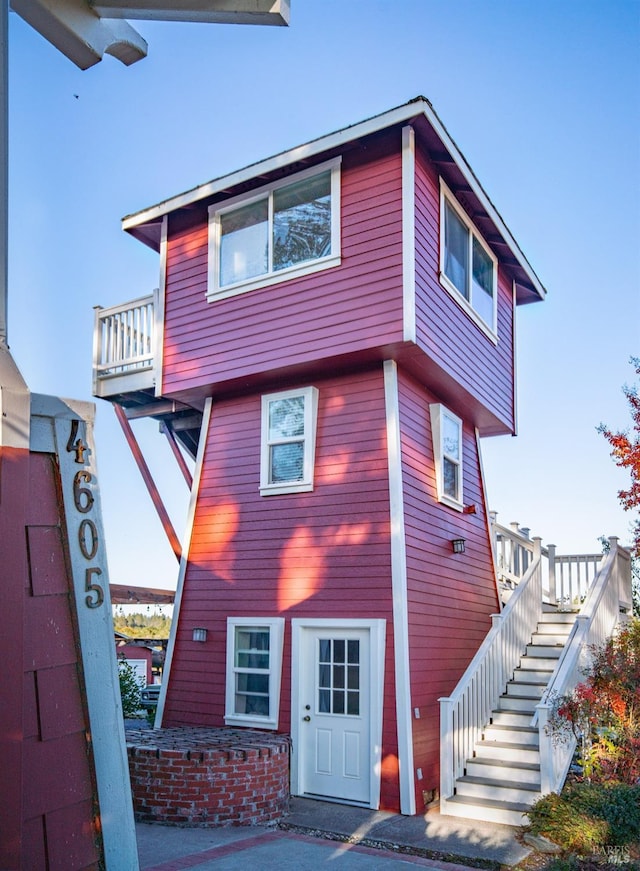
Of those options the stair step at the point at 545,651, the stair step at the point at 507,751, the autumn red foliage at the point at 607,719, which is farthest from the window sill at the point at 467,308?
the stair step at the point at 507,751

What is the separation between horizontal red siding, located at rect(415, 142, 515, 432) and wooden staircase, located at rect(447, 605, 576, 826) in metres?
3.91

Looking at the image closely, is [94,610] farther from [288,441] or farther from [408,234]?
[288,441]

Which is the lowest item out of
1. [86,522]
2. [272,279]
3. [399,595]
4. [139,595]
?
[139,595]

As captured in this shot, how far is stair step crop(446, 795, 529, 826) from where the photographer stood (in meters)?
8.45

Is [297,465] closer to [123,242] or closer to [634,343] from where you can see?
[123,242]

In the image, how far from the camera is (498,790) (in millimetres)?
8836

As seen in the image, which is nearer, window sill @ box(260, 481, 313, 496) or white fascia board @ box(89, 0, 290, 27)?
white fascia board @ box(89, 0, 290, 27)

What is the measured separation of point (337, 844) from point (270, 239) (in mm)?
7502

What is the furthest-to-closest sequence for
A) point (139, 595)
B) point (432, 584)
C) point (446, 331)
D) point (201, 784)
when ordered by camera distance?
point (139, 595) < point (446, 331) < point (432, 584) < point (201, 784)

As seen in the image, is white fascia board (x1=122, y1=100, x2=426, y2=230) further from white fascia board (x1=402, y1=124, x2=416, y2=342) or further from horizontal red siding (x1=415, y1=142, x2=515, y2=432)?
horizontal red siding (x1=415, y1=142, x2=515, y2=432)

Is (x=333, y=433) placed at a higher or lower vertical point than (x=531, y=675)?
higher

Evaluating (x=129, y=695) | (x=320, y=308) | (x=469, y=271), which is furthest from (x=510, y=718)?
(x=129, y=695)

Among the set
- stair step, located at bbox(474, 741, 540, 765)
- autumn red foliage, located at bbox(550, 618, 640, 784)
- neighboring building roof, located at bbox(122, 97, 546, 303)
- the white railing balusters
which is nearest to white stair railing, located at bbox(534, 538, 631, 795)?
the white railing balusters

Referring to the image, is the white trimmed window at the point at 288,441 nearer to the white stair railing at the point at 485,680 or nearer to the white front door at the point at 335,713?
the white front door at the point at 335,713
